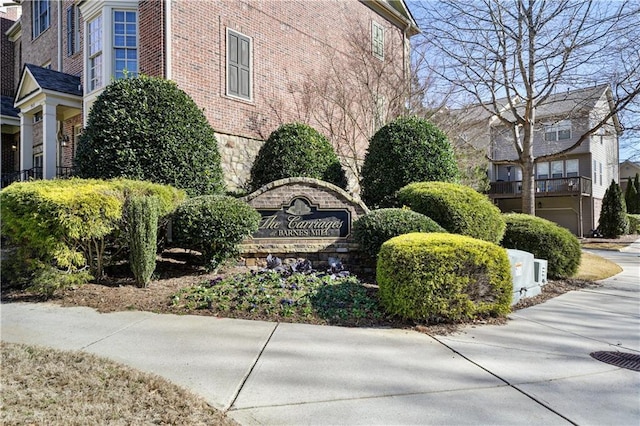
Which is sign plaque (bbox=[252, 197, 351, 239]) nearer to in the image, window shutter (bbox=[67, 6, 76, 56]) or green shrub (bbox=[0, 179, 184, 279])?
green shrub (bbox=[0, 179, 184, 279])

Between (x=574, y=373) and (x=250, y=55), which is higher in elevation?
(x=250, y=55)

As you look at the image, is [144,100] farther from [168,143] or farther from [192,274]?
[192,274]

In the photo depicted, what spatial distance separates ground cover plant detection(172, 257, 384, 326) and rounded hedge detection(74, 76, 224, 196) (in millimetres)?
2974

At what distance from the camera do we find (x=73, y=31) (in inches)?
543

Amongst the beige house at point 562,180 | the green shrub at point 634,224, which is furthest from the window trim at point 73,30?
the green shrub at point 634,224

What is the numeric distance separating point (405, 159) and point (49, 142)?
10.6 metres

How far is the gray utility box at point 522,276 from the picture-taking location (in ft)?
20.6

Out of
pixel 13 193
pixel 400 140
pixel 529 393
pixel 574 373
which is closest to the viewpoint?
pixel 529 393

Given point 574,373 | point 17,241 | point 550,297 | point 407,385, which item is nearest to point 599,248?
point 550,297

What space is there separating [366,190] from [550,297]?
14.2ft

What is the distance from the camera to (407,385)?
319cm

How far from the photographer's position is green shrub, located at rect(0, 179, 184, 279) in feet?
17.2

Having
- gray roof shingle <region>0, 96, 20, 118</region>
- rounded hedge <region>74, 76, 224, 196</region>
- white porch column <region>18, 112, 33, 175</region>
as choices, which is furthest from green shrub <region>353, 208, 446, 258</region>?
gray roof shingle <region>0, 96, 20, 118</region>

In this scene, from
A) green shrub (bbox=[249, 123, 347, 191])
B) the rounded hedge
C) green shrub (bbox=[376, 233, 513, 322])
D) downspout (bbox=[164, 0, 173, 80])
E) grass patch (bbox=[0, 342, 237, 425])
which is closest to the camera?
grass patch (bbox=[0, 342, 237, 425])
